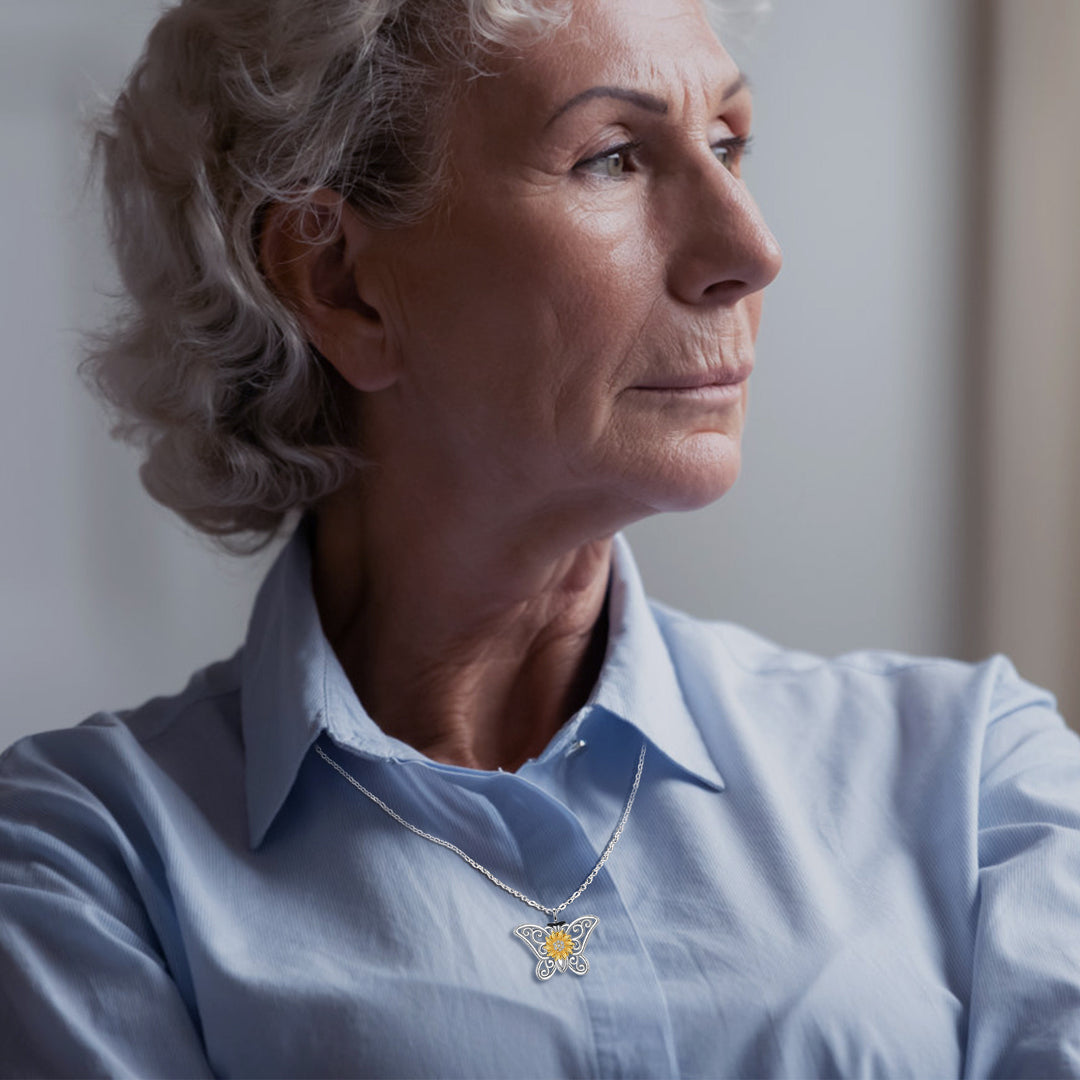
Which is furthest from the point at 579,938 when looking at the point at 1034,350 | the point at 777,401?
the point at 1034,350

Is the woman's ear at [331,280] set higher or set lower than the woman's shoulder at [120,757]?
higher

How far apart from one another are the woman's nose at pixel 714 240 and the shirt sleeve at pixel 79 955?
0.69m

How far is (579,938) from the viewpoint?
1.07m

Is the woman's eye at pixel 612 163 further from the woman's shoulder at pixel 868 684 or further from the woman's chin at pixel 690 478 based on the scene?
the woman's shoulder at pixel 868 684

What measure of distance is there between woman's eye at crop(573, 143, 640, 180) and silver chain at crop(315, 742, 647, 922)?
508mm

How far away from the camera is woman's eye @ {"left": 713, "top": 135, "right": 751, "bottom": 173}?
1.23 metres

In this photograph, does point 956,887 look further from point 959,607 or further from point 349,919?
point 959,607

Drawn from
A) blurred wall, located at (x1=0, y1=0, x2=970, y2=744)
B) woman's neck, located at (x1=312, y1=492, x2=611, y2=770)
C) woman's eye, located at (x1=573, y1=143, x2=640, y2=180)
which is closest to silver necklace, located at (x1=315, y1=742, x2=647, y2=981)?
woman's neck, located at (x1=312, y1=492, x2=611, y2=770)

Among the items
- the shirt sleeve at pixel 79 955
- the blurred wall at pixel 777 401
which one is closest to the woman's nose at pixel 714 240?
the shirt sleeve at pixel 79 955

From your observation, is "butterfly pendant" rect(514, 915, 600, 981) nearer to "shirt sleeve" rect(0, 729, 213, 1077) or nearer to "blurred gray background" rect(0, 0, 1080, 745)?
"shirt sleeve" rect(0, 729, 213, 1077)

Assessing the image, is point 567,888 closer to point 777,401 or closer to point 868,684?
point 868,684

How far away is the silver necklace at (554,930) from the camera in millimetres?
1054

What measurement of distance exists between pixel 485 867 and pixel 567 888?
0.24 ft

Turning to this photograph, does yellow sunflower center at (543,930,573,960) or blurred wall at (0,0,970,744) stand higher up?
blurred wall at (0,0,970,744)
